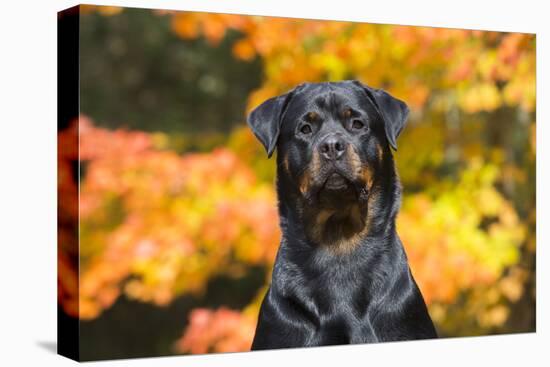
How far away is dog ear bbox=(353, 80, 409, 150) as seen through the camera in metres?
5.17

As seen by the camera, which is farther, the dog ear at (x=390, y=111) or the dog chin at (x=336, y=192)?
the dog ear at (x=390, y=111)

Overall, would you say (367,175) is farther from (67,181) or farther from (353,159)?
(67,181)

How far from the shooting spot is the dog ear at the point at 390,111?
5168 millimetres

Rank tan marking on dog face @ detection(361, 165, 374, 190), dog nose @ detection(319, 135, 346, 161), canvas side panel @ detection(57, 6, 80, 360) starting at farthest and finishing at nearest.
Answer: canvas side panel @ detection(57, 6, 80, 360), tan marking on dog face @ detection(361, 165, 374, 190), dog nose @ detection(319, 135, 346, 161)

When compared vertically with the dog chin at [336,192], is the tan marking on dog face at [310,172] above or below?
above

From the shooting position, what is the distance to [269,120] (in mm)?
5180

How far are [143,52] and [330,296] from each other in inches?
78.3

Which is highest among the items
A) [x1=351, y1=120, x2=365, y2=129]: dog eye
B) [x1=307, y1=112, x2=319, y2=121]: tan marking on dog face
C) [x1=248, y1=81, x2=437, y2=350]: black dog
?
[x1=307, y1=112, x2=319, y2=121]: tan marking on dog face

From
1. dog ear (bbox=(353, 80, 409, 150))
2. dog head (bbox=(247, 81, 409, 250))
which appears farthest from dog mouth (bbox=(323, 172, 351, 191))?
dog ear (bbox=(353, 80, 409, 150))

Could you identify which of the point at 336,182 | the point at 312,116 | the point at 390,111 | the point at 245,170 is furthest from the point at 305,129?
the point at 245,170

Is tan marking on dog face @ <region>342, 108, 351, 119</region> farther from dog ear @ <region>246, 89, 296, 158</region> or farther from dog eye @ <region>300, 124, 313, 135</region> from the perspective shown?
dog ear @ <region>246, 89, 296, 158</region>

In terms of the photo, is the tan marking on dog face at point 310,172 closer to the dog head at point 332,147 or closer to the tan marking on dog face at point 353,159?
the dog head at point 332,147

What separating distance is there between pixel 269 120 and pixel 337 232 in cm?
73

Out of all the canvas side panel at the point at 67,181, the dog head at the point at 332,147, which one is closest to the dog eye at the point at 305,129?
the dog head at the point at 332,147
